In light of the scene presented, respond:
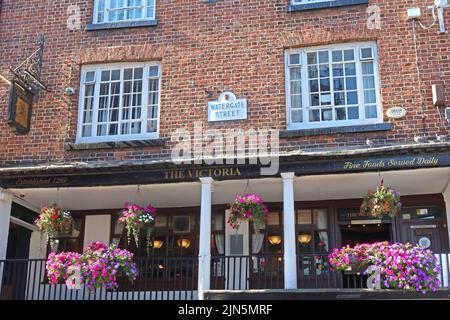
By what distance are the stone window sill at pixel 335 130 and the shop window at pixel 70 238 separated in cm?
521

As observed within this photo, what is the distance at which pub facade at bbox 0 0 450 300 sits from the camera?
37.1 feet

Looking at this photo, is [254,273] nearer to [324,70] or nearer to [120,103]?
[324,70]

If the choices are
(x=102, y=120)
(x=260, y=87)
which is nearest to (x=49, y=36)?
(x=102, y=120)

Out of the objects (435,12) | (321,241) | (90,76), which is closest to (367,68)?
(435,12)

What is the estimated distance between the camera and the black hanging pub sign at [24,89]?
11711mm

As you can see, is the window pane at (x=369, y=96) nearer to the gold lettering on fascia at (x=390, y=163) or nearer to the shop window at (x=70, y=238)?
the gold lettering on fascia at (x=390, y=163)

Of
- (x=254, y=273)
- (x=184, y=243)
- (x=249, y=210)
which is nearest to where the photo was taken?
(x=249, y=210)

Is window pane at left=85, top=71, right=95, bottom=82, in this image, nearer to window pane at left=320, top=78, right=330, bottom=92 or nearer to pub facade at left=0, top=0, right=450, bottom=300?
pub facade at left=0, top=0, right=450, bottom=300

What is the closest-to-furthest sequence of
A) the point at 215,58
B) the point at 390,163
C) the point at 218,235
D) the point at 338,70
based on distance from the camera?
the point at 390,163
the point at 338,70
the point at 215,58
the point at 218,235

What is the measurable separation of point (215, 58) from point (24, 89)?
3.75 meters

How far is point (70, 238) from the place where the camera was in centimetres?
1383

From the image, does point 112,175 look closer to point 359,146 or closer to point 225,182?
point 225,182

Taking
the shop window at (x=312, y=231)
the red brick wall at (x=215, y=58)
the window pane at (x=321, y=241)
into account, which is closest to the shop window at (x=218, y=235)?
the shop window at (x=312, y=231)

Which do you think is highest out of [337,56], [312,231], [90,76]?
[337,56]
